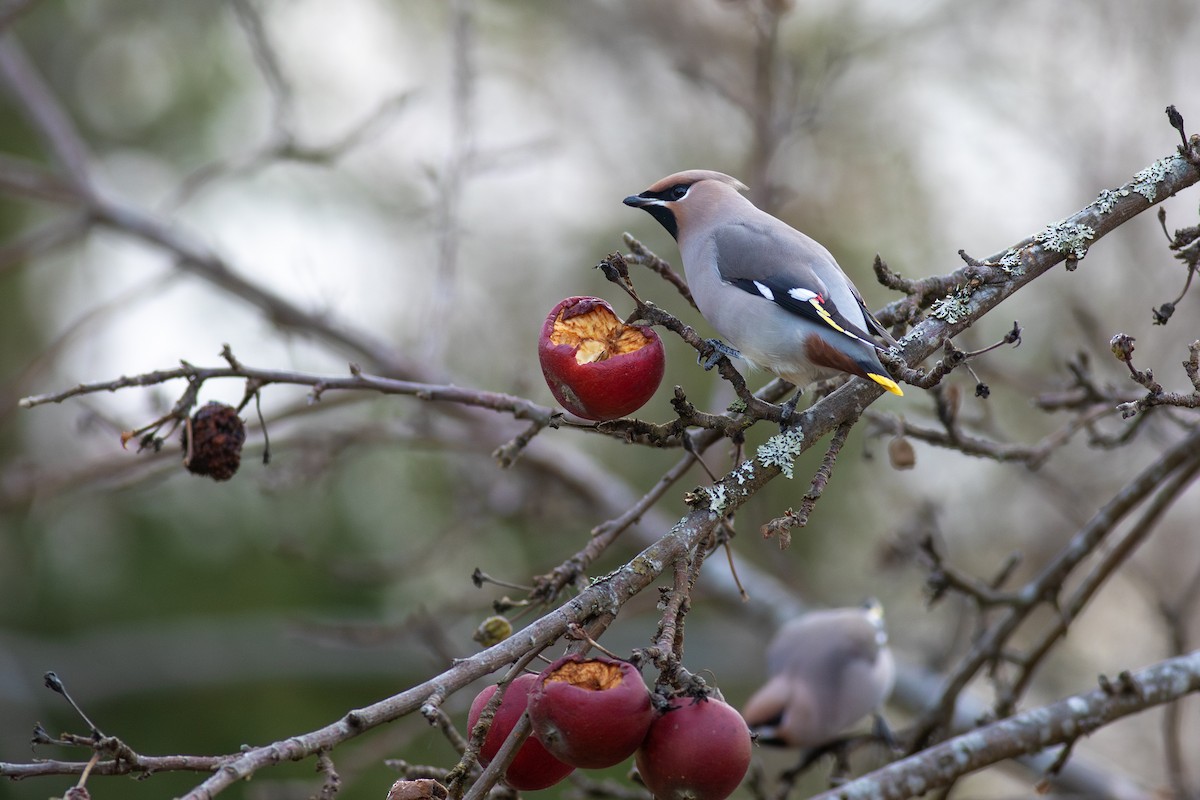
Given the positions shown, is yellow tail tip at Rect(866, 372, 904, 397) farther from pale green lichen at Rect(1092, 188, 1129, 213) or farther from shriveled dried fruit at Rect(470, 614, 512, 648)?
shriveled dried fruit at Rect(470, 614, 512, 648)

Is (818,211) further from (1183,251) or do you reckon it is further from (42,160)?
(1183,251)

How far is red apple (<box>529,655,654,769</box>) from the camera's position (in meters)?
1.81

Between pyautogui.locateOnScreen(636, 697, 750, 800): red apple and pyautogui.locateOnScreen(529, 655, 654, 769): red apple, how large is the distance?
1.6 inches

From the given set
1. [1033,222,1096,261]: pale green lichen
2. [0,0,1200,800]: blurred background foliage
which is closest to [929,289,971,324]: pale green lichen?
[1033,222,1096,261]: pale green lichen

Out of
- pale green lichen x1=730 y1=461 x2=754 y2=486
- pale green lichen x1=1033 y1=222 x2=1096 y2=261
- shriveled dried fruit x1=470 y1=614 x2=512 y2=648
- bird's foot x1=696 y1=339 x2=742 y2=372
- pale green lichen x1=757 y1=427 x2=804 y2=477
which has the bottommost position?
shriveled dried fruit x1=470 y1=614 x2=512 y2=648

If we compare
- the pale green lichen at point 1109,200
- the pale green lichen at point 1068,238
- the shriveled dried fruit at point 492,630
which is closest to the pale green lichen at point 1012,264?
the pale green lichen at point 1068,238

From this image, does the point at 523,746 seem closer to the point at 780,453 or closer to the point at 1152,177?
the point at 780,453

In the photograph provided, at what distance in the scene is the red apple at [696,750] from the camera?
1869mm

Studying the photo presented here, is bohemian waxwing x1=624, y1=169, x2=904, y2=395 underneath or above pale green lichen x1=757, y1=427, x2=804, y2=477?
above

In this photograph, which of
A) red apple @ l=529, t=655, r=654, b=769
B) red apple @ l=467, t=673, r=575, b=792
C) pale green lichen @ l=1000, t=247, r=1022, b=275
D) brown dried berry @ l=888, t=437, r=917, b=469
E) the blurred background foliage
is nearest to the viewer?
red apple @ l=529, t=655, r=654, b=769

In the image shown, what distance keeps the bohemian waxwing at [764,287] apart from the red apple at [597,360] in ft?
1.01

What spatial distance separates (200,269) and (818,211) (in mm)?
5821

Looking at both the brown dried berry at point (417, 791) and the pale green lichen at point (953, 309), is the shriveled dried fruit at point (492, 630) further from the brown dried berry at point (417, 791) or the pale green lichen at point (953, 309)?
the pale green lichen at point (953, 309)

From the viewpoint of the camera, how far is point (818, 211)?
9625 millimetres
